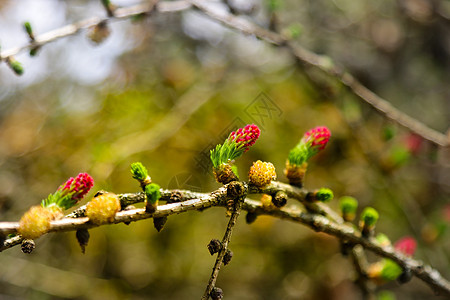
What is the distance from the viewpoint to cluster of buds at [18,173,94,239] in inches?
31.4

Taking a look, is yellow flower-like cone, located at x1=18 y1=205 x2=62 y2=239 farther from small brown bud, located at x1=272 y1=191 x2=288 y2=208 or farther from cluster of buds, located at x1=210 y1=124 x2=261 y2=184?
small brown bud, located at x1=272 y1=191 x2=288 y2=208

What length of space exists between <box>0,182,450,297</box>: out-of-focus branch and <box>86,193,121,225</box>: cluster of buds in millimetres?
19

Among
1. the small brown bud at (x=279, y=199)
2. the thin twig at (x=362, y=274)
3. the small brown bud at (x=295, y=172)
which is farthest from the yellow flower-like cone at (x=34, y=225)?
the thin twig at (x=362, y=274)

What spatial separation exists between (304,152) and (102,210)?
617 millimetres

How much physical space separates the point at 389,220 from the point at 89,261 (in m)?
2.43

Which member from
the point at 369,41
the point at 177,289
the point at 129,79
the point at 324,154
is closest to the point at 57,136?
the point at 129,79

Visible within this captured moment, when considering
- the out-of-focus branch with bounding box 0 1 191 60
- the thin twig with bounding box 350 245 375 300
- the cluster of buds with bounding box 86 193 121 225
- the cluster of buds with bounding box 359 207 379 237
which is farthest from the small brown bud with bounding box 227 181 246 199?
the out-of-focus branch with bounding box 0 1 191 60

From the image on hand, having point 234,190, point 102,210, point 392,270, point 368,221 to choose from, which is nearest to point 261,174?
point 234,190

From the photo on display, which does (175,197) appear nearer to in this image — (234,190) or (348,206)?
(234,190)

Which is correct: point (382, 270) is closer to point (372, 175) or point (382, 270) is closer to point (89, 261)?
point (372, 175)

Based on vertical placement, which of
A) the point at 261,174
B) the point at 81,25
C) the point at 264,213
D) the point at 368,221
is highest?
the point at 81,25

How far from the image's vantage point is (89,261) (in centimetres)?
294

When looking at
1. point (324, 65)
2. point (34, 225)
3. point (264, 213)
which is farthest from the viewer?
point (324, 65)

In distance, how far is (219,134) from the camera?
238cm
